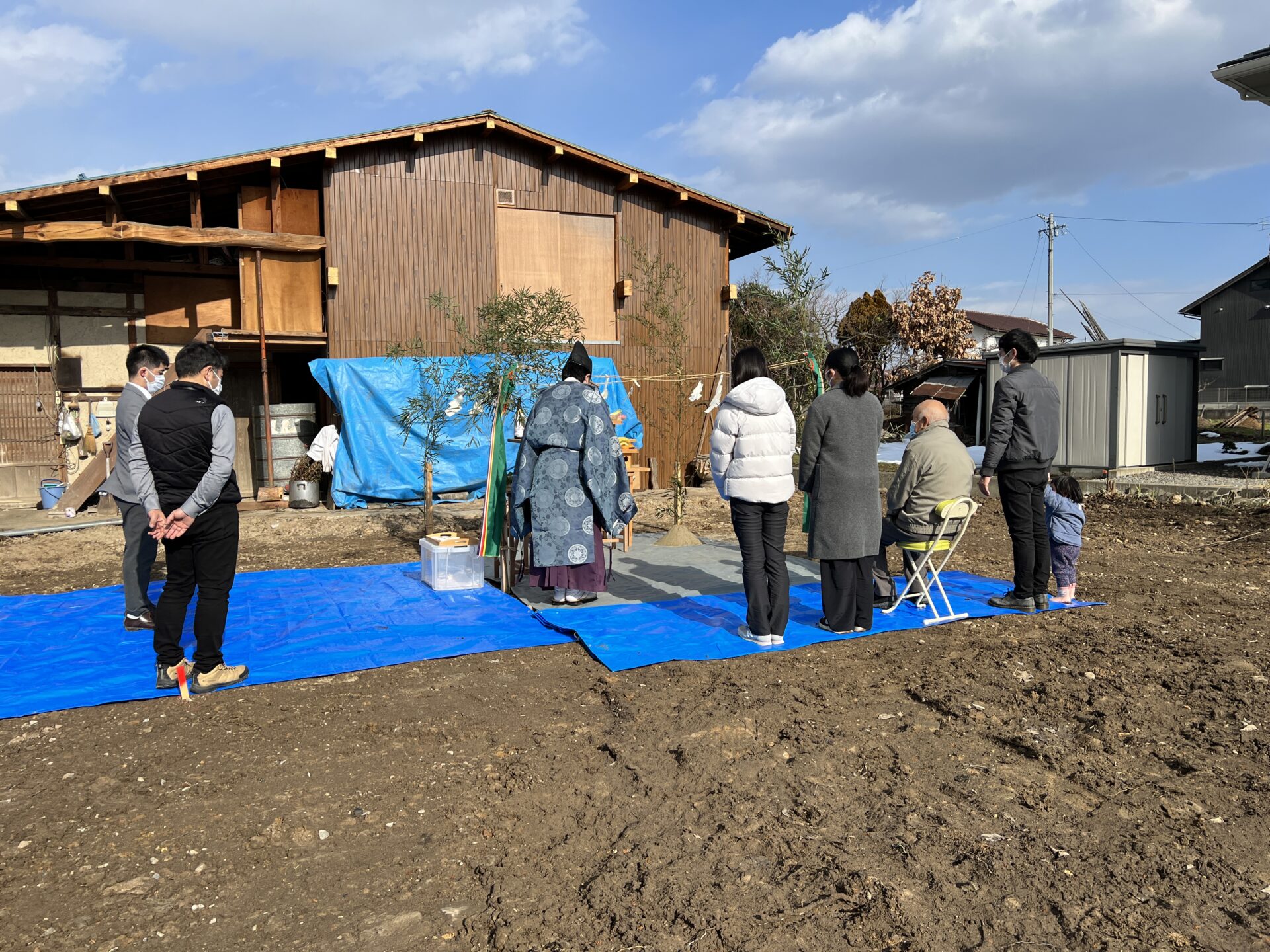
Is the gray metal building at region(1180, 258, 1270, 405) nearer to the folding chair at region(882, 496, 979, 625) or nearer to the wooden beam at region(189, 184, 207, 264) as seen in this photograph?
the folding chair at region(882, 496, 979, 625)

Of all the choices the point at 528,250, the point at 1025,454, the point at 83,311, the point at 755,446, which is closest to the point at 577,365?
the point at 755,446

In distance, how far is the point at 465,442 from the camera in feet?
36.5

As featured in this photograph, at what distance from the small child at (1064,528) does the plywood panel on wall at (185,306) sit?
32.0 ft

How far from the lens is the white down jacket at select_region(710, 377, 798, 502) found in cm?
452

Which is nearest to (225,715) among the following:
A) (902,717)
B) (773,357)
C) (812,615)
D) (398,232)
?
(902,717)

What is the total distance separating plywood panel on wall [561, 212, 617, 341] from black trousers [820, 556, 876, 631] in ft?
26.9

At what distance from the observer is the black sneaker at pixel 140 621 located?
4.91 m

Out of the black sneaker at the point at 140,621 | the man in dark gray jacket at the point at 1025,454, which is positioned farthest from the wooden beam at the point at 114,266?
the man in dark gray jacket at the point at 1025,454

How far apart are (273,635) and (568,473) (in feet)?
6.39

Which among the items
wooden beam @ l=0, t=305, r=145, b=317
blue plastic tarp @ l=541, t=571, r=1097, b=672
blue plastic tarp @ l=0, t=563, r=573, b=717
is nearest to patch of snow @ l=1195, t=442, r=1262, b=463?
blue plastic tarp @ l=541, t=571, r=1097, b=672

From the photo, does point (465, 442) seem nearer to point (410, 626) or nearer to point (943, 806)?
point (410, 626)

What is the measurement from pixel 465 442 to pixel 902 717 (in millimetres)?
8337

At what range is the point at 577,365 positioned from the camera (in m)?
5.50

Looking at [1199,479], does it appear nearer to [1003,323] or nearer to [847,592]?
[847,592]
